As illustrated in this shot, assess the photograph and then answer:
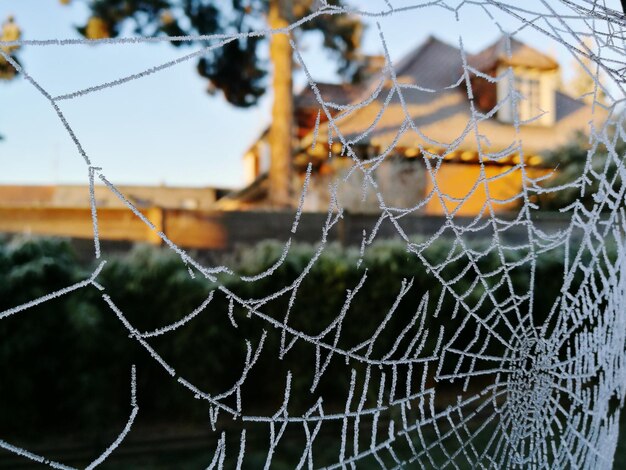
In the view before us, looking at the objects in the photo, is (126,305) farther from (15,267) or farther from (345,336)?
(345,336)

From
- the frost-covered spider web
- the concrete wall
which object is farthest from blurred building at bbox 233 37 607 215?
the frost-covered spider web

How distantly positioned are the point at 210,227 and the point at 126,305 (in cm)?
260

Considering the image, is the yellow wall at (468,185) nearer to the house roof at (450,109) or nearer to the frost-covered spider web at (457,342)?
the house roof at (450,109)

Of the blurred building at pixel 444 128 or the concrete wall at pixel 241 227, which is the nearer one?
the concrete wall at pixel 241 227

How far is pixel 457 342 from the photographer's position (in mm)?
4113

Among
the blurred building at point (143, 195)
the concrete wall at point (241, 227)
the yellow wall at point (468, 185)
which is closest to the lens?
the concrete wall at point (241, 227)

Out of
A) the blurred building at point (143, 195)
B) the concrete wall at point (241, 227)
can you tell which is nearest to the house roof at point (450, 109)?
the concrete wall at point (241, 227)

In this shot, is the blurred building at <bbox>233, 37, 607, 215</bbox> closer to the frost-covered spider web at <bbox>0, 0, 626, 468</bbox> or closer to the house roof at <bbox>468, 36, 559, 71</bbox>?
the house roof at <bbox>468, 36, 559, 71</bbox>

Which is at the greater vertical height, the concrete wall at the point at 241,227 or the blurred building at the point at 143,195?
the blurred building at the point at 143,195

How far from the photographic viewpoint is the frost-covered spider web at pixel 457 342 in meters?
1.07

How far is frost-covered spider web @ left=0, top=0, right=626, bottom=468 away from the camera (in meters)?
1.07

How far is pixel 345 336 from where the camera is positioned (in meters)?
3.91

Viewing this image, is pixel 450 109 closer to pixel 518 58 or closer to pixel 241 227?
pixel 518 58

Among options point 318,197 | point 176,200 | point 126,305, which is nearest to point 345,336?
point 126,305
